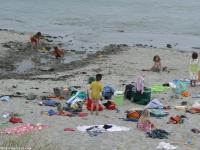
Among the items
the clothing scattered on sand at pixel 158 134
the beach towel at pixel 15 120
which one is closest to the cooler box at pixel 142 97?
the clothing scattered on sand at pixel 158 134

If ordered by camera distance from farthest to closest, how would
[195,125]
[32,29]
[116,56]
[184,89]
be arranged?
[32,29], [116,56], [184,89], [195,125]

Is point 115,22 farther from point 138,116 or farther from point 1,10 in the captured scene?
point 138,116

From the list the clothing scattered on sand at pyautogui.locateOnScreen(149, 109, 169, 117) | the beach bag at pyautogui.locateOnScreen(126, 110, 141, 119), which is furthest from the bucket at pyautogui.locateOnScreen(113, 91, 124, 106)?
the beach bag at pyautogui.locateOnScreen(126, 110, 141, 119)

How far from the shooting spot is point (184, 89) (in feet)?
62.2

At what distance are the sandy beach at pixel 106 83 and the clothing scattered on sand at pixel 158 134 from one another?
0.16 metres

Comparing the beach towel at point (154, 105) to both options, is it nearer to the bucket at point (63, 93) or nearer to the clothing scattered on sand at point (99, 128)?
the clothing scattered on sand at point (99, 128)

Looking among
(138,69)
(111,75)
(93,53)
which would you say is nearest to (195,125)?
(111,75)

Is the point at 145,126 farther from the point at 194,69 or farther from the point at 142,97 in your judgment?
the point at 194,69

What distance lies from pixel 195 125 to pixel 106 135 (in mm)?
2805

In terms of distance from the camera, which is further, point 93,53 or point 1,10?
point 1,10

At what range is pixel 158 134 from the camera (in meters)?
13.8

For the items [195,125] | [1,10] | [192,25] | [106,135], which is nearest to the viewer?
[106,135]

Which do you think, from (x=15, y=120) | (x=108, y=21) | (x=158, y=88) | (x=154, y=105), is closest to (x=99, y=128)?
(x=15, y=120)

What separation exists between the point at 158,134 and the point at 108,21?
3819cm
